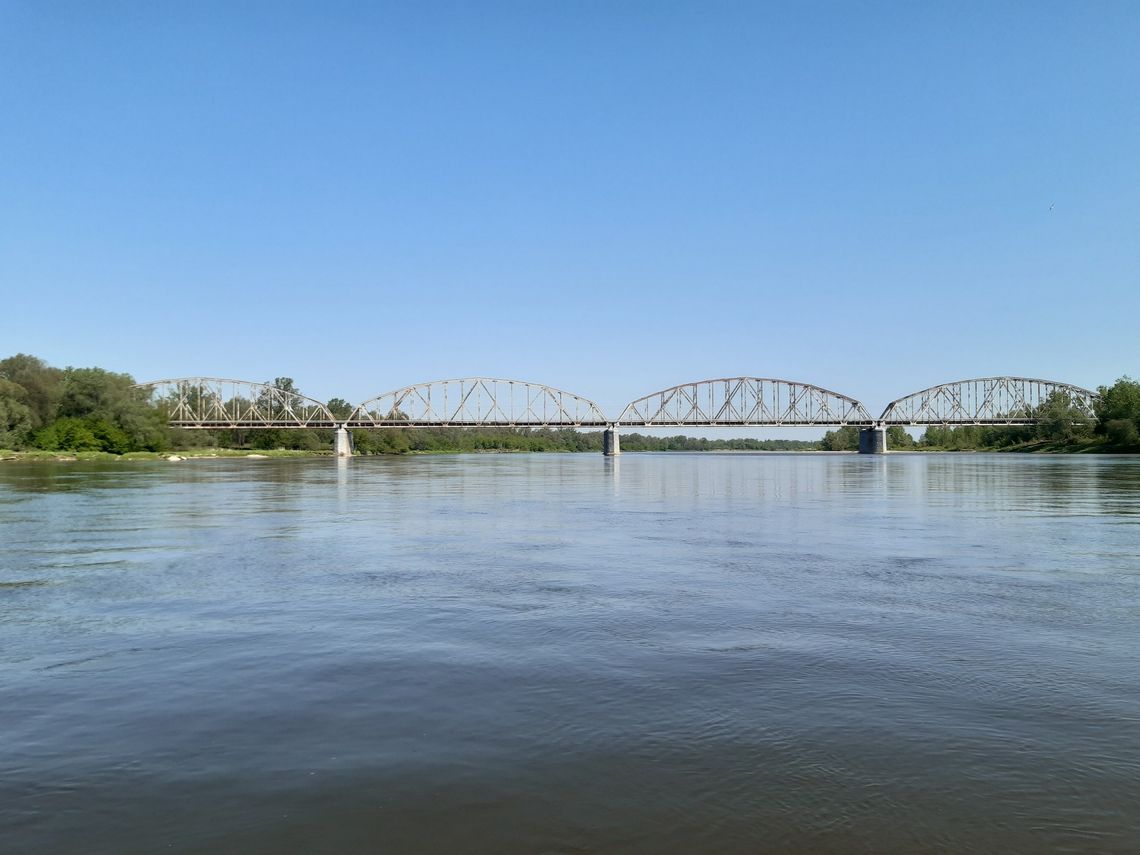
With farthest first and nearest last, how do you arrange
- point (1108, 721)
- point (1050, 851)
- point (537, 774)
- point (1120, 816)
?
point (1108, 721), point (537, 774), point (1120, 816), point (1050, 851)

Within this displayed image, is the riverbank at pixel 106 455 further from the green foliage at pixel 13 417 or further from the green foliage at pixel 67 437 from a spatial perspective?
the green foliage at pixel 13 417

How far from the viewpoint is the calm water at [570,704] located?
18.9 ft

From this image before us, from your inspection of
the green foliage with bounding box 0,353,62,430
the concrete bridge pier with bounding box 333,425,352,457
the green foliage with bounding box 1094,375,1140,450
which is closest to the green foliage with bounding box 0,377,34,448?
the green foliage with bounding box 0,353,62,430

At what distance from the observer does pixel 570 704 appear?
27.2ft

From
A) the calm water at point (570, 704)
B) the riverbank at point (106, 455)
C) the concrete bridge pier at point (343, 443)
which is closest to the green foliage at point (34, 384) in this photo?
the riverbank at point (106, 455)

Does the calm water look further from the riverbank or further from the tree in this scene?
the tree

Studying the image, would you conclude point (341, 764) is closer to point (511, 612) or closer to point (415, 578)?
point (511, 612)

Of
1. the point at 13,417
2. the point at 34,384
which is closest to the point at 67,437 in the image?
Result: the point at 13,417

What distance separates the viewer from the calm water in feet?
18.9

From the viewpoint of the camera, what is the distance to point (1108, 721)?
7.73 metres

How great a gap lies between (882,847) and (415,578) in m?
12.7

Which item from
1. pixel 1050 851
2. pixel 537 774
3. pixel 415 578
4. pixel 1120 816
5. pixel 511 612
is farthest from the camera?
pixel 415 578

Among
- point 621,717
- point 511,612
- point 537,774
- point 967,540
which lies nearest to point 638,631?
point 511,612

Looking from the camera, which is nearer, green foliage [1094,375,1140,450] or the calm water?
the calm water
